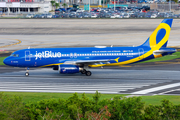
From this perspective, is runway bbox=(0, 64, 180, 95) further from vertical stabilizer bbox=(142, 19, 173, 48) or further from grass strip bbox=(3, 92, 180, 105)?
vertical stabilizer bbox=(142, 19, 173, 48)

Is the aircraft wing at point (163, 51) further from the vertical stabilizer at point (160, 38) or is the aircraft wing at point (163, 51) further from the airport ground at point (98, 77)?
the airport ground at point (98, 77)

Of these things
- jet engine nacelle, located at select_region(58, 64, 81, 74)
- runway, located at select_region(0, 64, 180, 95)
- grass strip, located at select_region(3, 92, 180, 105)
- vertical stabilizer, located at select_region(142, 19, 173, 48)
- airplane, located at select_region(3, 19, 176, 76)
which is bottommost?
runway, located at select_region(0, 64, 180, 95)

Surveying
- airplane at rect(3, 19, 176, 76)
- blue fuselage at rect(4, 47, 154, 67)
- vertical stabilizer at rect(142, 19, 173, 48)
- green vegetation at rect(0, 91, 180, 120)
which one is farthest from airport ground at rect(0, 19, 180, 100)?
green vegetation at rect(0, 91, 180, 120)

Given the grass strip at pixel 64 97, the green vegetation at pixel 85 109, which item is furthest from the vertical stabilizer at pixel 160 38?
the green vegetation at pixel 85 109

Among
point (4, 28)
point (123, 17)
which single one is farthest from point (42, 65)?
point (123, 17)

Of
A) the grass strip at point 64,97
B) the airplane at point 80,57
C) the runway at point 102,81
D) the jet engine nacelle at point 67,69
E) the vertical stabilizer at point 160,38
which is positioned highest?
the vertical stabilizer at point 160,38

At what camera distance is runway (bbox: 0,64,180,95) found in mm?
33272

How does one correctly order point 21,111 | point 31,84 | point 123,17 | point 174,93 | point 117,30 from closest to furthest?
point 21,111 < point 174,93 < point 31,84 < point 117,30 < point 123,17

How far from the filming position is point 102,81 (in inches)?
1478

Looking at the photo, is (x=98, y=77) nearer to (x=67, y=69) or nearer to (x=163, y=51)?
(x=67, y=69)

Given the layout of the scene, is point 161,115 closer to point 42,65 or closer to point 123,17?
point 42,65

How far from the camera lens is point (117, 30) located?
317 feet

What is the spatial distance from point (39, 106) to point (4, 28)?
86016 mm

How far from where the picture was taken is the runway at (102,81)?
3327cm
